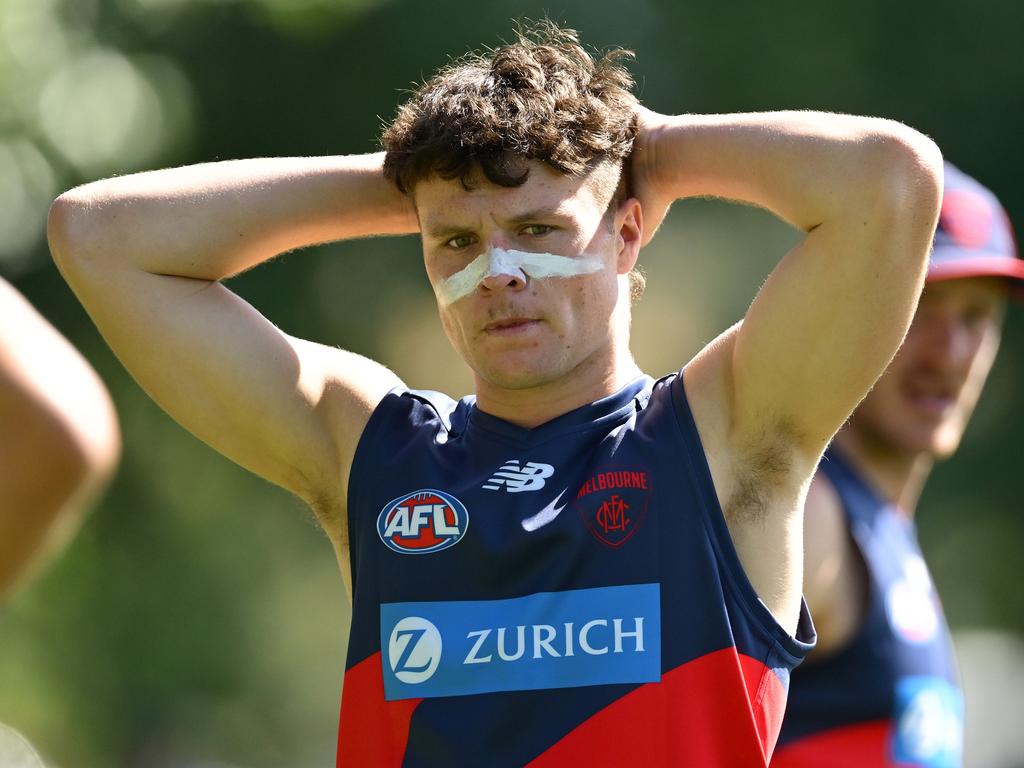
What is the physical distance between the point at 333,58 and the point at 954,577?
5586 mm

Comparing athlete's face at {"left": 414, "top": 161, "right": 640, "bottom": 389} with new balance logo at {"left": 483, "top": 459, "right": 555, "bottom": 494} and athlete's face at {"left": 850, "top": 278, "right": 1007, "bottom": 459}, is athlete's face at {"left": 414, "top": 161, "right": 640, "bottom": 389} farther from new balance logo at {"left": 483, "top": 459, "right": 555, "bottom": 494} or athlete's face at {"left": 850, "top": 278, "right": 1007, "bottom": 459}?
athlete's face at {"left": 850, "top": 278, "right": 1007, "bottom": 459}

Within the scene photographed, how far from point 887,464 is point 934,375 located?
1.05 feet

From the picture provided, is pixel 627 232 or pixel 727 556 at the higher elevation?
pixel 627 232

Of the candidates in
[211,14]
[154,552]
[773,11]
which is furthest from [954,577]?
[211,14]

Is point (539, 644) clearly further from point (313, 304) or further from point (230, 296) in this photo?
point (313, 304)

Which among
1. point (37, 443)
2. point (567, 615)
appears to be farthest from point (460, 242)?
point (37, 443)

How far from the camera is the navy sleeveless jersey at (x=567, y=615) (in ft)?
10.5

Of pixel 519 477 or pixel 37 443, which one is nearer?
pixel 37 443

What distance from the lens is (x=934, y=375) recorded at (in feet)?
16.6

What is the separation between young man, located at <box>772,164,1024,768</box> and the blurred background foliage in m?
5.48

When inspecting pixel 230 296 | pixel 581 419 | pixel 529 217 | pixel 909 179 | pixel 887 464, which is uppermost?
pixel 909 179

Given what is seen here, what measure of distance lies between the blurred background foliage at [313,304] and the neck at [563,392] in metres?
6.83

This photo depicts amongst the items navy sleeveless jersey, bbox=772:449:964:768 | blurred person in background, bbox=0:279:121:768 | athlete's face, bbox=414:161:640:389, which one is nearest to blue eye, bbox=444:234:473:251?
athlete's face, bbox=414:161:640:389

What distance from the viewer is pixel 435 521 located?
3455 millimetres
